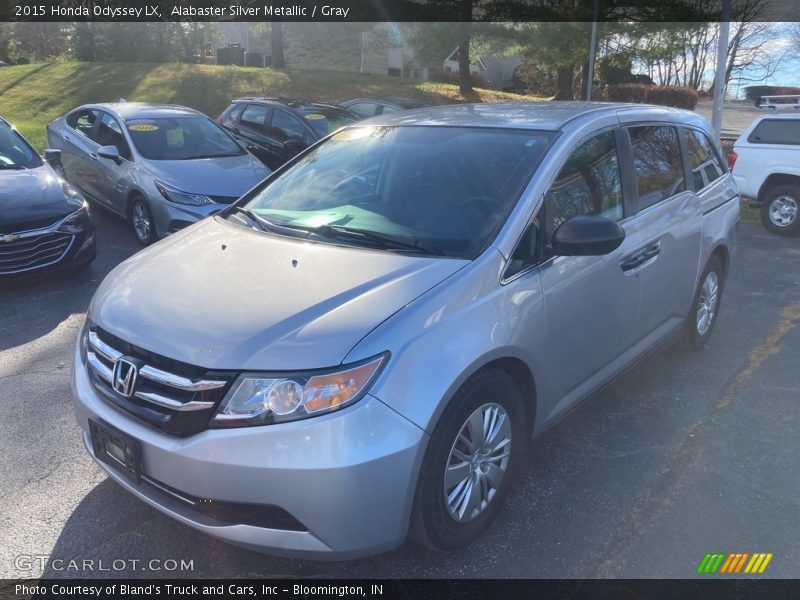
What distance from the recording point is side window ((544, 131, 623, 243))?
338 centimetres

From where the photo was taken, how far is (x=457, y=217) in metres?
3.31

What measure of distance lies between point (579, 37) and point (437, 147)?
20.7 m

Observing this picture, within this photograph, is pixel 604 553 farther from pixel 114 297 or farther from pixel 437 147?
pixel 114 297

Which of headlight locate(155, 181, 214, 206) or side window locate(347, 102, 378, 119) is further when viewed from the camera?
side window locate(347, 102, 378, 119)

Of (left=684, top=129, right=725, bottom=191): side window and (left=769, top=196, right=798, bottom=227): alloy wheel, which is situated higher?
(left=684, top=129, right=725, bottom=191): side window

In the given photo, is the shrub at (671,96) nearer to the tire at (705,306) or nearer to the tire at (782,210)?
the tire at (782,210)

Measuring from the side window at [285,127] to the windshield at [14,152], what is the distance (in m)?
4.10

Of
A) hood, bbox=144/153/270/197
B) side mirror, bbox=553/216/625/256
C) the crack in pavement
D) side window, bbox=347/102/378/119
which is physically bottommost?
the crack in pavement

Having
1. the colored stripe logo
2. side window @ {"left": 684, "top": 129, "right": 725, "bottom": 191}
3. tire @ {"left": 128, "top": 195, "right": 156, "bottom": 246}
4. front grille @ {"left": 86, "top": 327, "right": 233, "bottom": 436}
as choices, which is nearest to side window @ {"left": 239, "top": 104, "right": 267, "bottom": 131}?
tire @ {"left": 128, "top": 195, "right": 156, "bottom": 246}

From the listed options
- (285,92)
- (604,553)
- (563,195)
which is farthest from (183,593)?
(285,92)

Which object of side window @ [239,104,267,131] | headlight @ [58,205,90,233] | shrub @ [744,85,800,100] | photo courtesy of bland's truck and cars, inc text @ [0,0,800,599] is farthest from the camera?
shrub @ [744,85,800,100]

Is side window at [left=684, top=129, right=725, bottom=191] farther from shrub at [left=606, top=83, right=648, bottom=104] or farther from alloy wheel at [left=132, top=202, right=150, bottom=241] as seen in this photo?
shrub at [left=606, top=83, right=648, bottom=104]

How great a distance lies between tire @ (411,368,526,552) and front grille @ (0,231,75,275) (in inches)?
188

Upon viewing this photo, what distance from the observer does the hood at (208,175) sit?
7.63 m
